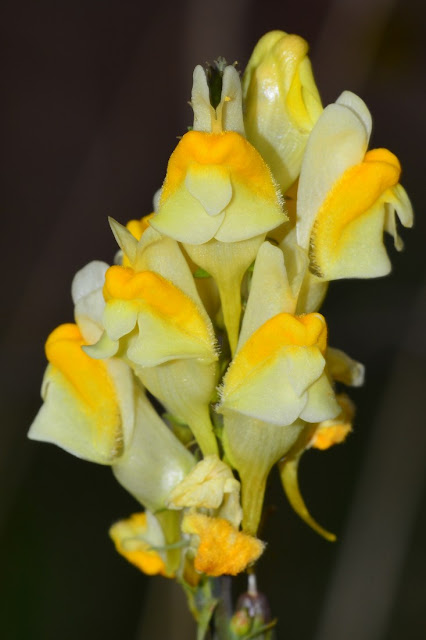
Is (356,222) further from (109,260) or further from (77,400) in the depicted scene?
(109,260)

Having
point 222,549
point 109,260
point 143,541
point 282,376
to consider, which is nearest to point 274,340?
point 282,376

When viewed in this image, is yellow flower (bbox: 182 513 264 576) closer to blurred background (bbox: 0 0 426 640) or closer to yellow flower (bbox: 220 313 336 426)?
yellow flower (bbox: 220 313 336 426)

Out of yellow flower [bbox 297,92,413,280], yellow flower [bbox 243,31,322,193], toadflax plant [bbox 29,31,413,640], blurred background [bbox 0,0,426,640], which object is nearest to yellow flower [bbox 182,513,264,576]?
toadflax plant [bbox 29,31,413,640]

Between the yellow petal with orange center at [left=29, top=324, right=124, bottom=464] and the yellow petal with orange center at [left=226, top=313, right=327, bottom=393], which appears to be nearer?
the yellow petal with orange center at [left=226, top=313, right=327, bottom=393]

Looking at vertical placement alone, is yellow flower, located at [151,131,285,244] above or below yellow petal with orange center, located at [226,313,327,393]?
above

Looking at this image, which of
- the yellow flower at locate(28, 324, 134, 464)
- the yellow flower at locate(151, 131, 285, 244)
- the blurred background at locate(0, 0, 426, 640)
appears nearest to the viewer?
the yellow flower at locate(151, 131, 285, 244)

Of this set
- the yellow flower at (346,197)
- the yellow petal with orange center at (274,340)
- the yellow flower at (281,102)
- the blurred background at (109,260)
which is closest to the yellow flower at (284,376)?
the yellow petal with orange center at (274,340)

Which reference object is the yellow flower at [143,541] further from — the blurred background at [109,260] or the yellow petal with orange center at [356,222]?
the blurred background at [109,260]
